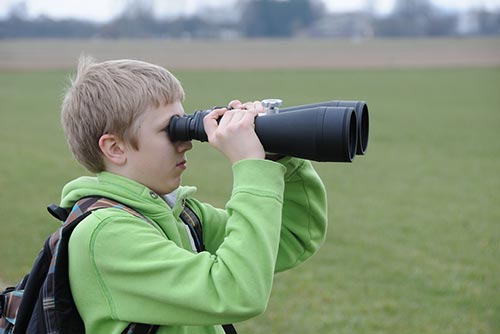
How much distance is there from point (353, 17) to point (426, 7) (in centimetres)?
1062

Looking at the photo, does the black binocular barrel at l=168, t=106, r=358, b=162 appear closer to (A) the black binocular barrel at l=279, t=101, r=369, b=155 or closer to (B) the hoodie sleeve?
(A) the black binocular barrel at l=279, t=101, r=369, b=155

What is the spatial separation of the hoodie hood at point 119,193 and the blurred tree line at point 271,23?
93.3m

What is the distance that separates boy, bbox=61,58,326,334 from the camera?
1.62m

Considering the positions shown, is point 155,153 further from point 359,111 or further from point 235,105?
point 359,111

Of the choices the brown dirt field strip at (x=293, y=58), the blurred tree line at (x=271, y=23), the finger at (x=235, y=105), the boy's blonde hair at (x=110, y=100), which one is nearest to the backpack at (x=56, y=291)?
the boy's blonde hair at (x=110, y=100)

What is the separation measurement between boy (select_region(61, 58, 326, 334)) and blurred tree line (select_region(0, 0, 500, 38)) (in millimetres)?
93232

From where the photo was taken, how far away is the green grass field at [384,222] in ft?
15.6

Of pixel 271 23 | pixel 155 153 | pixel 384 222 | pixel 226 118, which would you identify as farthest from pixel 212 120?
pixel 271 23

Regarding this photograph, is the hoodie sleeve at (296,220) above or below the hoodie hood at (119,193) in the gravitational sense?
below

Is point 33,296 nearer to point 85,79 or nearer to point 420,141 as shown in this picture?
point 85,79

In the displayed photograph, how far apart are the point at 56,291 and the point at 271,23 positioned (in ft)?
324

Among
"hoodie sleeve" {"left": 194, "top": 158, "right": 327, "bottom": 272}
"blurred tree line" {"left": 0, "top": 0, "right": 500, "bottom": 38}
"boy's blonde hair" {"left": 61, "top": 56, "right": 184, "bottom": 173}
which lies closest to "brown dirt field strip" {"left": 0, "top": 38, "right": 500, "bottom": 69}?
"blurred tree line" {"left": 0, "top": 0, "right": 500, "bottom": 38}

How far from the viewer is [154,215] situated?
1.81 metres

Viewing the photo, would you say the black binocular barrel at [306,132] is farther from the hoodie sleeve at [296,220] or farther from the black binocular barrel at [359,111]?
the hoodie sleeve at [296,220]
